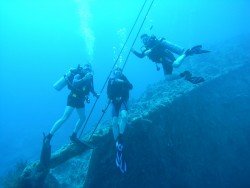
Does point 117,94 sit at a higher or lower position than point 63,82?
lower

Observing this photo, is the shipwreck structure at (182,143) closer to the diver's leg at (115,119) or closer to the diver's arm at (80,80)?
the diver's leg at (115,119)

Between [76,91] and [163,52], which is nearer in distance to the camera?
[76,91]

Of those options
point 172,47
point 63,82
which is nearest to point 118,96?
point 63,82

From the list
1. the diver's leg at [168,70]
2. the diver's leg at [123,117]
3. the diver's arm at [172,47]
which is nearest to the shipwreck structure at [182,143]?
the diver's leg at [123,117]

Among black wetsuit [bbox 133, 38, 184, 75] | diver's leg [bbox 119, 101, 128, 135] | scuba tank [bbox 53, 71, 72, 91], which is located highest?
black wetsuit [bbox 133, 38, 184, 75]

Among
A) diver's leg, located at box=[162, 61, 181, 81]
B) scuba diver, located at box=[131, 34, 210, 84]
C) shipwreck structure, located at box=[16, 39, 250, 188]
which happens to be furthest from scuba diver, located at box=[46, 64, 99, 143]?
diver's leg, located at box=[162, 61, 181, 81]

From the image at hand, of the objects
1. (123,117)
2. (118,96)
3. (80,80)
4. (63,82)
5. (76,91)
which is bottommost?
(123,117)

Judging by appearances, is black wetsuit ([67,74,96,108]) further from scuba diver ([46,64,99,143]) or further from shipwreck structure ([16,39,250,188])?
shipwreck structure ([16,39,250,188])

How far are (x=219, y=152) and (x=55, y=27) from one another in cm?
14361

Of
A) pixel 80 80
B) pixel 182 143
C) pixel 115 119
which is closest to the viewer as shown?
pixel 115 119

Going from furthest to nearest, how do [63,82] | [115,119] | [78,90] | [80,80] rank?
[63,82]
[78,90]
[80,80]
[115,119]

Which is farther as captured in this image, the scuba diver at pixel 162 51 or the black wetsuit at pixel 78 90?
the scuba diver at pixel 162 51

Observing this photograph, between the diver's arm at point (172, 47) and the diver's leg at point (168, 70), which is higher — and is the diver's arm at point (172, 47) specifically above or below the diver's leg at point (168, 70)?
above

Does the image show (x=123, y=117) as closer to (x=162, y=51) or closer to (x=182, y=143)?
(x=162, y=51)
